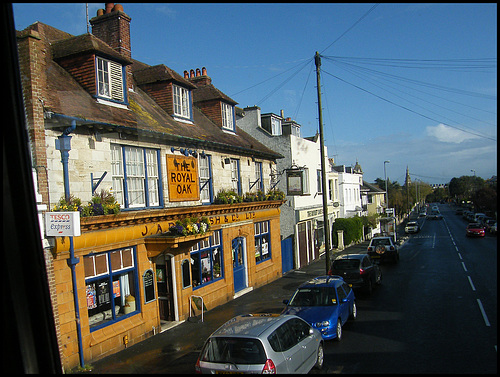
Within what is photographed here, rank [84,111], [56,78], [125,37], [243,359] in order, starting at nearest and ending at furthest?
1. [243,359]
2. [84,111]
3. [56,78]
4. [125,37]

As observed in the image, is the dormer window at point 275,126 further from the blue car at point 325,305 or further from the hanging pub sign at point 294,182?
the blue car at point 325,305

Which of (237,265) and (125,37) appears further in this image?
(237,265)

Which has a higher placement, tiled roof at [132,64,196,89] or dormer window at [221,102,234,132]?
tiled roof at [132,64,196,89]

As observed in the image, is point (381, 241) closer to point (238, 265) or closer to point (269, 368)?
point (238, 265)

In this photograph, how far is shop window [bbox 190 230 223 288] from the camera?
53.7ft

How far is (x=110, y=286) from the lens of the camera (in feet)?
39.2

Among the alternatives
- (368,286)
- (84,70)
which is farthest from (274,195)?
(84,70)

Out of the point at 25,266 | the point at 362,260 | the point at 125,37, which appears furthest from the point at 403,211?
the point at 25,266

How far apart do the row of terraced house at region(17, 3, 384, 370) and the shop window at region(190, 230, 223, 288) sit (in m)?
0.06

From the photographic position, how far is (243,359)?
759 centimetres

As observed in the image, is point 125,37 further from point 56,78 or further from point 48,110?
point 48,110

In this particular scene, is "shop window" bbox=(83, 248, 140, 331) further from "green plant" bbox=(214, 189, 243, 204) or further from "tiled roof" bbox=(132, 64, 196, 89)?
"tiled roof" bbox=(132, 64, 196, 89)

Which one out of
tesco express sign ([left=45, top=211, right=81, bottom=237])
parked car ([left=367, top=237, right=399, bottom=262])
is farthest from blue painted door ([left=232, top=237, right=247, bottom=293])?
parked car ([left=367, top=237, right=399, bottom=262])

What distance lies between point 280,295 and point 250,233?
3.43m
